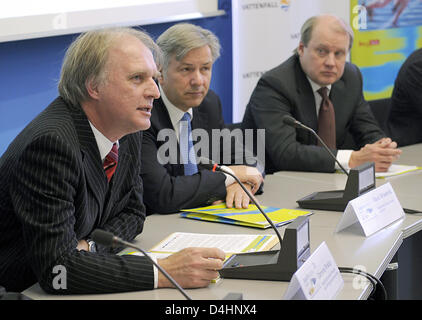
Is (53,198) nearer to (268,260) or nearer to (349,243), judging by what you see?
(268,260)

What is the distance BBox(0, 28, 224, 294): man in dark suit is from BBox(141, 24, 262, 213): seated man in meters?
0.35

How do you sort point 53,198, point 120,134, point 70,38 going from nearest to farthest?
point 53,198
point 120,134
point 70,38

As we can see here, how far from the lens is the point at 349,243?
2.21m

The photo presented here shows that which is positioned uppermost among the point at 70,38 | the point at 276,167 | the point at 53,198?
the point at 70,38

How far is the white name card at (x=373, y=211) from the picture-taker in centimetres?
231

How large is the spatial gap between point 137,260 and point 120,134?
0.46 metres

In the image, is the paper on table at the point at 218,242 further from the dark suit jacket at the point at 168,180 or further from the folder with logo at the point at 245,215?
the dark suit jacket at the point at 168,180

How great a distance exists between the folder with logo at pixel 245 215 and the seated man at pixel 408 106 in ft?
6.36

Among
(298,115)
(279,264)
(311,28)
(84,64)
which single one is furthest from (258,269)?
(311,28)

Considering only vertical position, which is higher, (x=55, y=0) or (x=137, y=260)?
(x=55, y=0)

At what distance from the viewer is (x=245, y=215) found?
2.50 m

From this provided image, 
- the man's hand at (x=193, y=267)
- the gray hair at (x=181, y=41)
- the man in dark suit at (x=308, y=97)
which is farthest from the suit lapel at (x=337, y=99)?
the man's hand at (x=193, y=267)

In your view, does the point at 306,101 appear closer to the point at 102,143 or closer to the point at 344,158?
the point at 344,158
